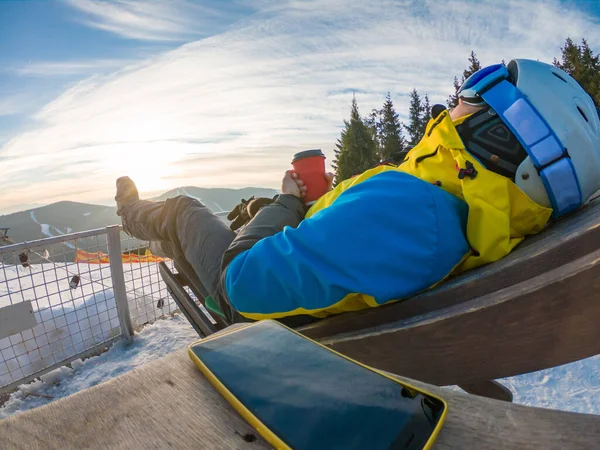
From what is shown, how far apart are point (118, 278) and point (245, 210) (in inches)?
75.1

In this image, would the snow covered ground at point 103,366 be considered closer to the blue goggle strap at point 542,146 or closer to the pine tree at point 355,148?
the blue goggle strap at point 542,146

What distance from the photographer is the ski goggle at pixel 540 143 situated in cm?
128

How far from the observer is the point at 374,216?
4.34ft

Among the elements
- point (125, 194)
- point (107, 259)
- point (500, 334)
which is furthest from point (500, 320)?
point (107, 259)

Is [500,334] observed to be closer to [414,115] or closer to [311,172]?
[311,172]

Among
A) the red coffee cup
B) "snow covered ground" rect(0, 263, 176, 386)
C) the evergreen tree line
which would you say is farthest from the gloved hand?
the evergreen tree line

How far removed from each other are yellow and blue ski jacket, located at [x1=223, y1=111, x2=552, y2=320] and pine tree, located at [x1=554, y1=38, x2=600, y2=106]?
3563 cm

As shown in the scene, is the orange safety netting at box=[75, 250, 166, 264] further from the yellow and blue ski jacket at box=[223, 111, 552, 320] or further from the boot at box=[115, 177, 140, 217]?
the yellow and blue ski jacket at box=[223, 111, 552, 320]

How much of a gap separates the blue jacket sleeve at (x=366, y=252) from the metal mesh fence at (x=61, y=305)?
211 centimetres

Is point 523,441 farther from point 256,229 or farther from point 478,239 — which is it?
point 256,229

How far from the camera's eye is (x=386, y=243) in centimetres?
130

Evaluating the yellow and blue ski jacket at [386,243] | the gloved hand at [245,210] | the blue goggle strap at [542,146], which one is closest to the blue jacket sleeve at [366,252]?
the yellow and blue ski jacket at [386,243]

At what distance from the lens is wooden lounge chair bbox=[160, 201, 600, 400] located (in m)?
1.00

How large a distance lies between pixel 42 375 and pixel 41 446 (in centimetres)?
313
